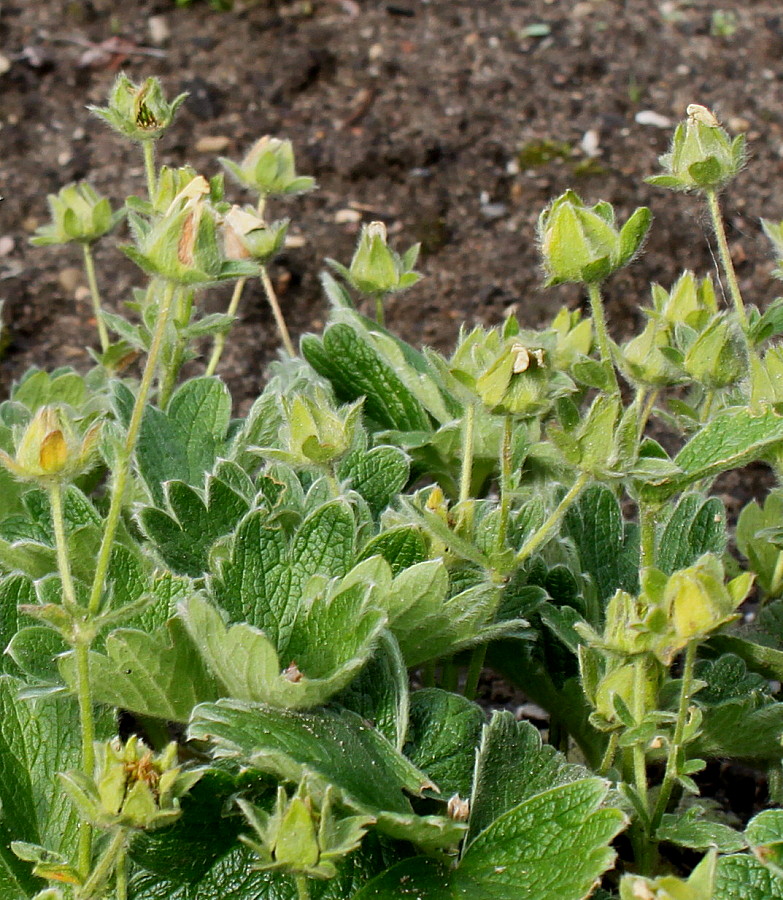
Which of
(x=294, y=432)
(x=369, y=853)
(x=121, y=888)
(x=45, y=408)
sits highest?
(x=45, y=408)

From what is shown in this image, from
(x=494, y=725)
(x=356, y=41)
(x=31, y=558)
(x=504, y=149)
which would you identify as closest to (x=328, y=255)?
(x=504, y=149)

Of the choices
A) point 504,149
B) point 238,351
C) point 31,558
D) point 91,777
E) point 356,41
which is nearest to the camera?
point 91,777

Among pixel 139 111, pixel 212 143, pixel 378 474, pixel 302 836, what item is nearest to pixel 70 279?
pixel 212 143

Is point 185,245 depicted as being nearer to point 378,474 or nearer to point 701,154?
point 378,474

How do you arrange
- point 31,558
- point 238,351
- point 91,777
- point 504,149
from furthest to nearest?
point 504,149 → point 238,351 → point 31,558 → point 91,777

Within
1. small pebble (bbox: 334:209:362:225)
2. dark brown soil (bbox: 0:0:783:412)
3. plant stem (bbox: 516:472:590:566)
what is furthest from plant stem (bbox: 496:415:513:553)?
small pebble (bbox: 334:209:362:225)

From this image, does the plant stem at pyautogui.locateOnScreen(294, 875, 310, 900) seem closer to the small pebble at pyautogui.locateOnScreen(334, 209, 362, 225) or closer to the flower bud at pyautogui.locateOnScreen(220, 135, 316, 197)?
the flower bud at pyautogui.locateOnScreen(220, 135, 316, 197)

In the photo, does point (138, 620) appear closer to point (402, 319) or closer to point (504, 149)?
point (402, 319)
